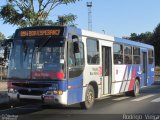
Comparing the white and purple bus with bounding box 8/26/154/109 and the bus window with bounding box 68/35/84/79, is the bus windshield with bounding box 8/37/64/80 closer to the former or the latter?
the white and purple bus with bounding box 8/26/154/109

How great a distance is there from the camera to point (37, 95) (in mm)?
14016

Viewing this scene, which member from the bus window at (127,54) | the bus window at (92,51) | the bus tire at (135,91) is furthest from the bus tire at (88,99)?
the bus tire at (135,91)

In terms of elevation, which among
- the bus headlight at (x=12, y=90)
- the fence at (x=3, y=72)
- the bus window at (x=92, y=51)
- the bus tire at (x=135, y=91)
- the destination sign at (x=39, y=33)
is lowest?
the bus tire at (x=135, y=91)

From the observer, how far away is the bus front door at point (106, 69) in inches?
700

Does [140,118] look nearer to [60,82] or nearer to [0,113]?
[60,82]

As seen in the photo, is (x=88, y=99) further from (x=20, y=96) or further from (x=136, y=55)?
(x=136, y=55)

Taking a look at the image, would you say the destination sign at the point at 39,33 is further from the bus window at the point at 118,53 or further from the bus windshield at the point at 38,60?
the bus window at the point at 118,53

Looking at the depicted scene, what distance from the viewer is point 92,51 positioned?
1642 centimetres

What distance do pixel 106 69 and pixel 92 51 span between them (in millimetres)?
2041

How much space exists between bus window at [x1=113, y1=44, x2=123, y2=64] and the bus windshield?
5.35 metres

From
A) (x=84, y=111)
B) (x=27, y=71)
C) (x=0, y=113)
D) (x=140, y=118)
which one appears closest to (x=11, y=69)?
(x=27, y=71)

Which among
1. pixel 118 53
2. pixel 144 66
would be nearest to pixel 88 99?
pixel 118 53

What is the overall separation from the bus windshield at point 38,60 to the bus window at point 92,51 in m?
2.14

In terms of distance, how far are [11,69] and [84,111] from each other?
3.01 meters
